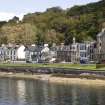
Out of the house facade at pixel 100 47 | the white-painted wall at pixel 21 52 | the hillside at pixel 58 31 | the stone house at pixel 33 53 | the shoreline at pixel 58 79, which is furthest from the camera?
the hillside at pixel 58 31

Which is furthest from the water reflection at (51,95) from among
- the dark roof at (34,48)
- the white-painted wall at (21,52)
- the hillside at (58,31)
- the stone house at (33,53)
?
the hillside at (58,31)

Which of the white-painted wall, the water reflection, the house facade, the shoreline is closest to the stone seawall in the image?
the shoreline

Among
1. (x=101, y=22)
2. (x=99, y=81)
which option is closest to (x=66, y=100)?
(x=99, y=81)

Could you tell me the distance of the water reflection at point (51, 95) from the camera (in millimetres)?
65188

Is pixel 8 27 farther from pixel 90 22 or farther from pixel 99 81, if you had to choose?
pixel 99 81

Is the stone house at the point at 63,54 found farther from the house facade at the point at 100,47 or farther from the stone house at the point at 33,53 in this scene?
the house facade at the point at 100,47

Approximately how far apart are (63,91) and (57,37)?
108 m

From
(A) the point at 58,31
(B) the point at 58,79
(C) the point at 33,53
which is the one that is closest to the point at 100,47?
(C) the point at 33,53

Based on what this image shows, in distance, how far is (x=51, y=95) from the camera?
239 feet

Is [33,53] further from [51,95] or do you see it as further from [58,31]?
[51,95]

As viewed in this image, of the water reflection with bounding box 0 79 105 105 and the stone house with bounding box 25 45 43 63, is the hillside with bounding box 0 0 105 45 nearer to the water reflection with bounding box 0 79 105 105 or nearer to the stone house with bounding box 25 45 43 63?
the stone house with bounding box 25 45 43 63

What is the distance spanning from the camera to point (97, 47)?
137m

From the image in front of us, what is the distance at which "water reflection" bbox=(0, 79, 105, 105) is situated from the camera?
65.2 metres

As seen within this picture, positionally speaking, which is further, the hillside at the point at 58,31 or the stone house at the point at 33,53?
the hillside at the point at 58,31
